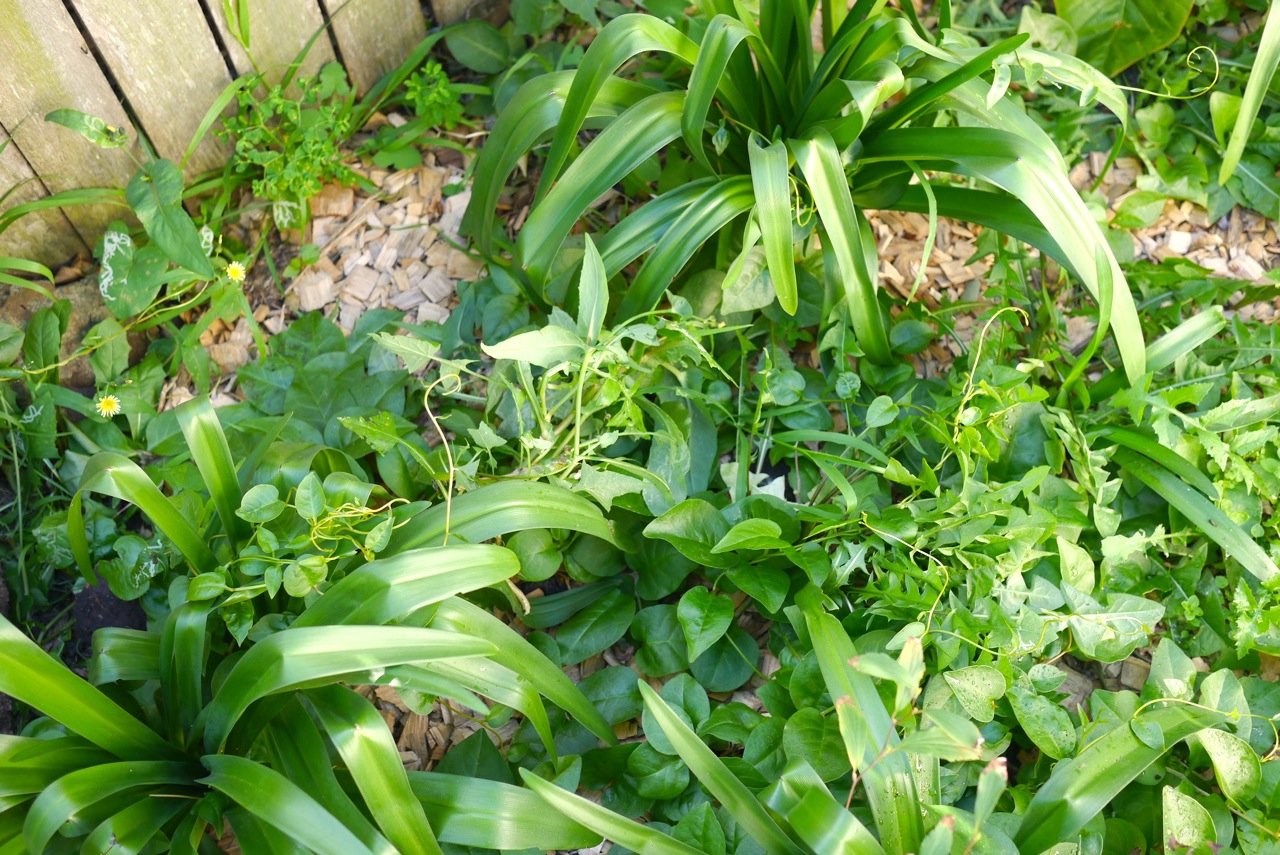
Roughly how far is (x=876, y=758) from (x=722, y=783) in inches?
8.7

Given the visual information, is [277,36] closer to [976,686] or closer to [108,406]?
[108,406]

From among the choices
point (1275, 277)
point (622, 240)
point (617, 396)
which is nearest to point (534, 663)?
point (617, 396)

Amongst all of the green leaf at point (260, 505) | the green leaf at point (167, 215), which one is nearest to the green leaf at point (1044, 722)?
the green leaf at point (260, 505)

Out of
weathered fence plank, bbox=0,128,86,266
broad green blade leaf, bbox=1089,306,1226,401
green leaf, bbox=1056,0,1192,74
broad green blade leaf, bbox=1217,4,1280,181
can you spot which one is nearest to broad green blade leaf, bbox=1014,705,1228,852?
broad green blade leaf, bbox=1089,306,1226,401

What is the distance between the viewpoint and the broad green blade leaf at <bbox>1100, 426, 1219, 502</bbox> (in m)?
1.62

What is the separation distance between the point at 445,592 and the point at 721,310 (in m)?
0.77

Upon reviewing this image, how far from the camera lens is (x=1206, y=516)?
1.62m

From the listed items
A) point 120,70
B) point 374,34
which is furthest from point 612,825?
point 374,34

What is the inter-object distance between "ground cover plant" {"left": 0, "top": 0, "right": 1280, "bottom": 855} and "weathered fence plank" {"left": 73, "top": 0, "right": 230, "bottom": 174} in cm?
18

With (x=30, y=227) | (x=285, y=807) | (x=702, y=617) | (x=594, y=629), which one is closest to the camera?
(x=285, y=807)

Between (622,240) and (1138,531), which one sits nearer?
(1138,531)

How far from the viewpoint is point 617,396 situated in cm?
158

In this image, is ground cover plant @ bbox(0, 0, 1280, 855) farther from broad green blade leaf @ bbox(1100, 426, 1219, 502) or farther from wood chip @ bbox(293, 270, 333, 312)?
Result: wood chip @ bbox(293, 270, 333, 312)

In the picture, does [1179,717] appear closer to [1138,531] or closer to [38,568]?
[1138,531]
